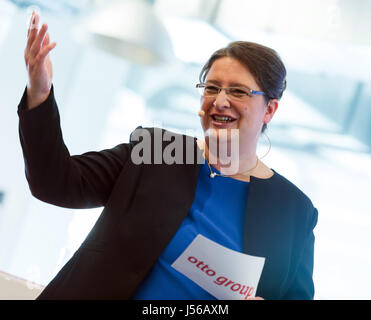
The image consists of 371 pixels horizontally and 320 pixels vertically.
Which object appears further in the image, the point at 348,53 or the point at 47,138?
the point at 348,53

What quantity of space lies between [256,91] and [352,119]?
2163mm

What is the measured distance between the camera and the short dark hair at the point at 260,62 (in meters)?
1.12

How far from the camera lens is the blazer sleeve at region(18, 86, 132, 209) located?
796 millimetres

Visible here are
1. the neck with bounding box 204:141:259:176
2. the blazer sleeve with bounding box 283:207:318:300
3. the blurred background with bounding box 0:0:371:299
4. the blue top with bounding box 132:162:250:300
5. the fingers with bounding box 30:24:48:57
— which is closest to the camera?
the fingers with bounding box 30:24:48:57

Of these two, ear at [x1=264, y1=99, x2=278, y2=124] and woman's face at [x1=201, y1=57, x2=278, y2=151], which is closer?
woman's face at [x1=201, y1=57, x2=278, y2=151]

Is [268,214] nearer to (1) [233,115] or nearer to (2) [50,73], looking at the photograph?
(1) [233,115]

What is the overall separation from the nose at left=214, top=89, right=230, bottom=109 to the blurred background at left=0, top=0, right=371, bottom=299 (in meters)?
0.93

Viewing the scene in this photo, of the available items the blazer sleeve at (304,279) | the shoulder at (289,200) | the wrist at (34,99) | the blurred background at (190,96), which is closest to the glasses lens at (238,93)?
the shoulder at (289,200)

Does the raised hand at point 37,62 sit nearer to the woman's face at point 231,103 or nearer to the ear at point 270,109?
the woman's face at point 231,103

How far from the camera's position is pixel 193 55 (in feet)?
9.90

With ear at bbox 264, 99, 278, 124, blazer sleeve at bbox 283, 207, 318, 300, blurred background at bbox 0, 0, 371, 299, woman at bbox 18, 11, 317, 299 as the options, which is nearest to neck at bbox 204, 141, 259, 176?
woman at bbox 18, 11, 317, 299

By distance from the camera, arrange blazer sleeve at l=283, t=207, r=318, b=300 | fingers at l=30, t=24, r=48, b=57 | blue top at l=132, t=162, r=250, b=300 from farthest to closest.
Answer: blazer sleeve at l=283, t=207, r=318, b=300
blue top at l=132, t=162, r=250, b=300
fingers at l=30, t=24, r=48, b=57

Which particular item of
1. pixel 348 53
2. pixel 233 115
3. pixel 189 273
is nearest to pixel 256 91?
pixel 233 115

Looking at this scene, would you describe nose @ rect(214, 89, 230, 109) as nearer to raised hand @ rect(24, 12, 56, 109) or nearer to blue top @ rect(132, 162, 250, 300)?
blue top @ rect(132, 162, 250, 300)
